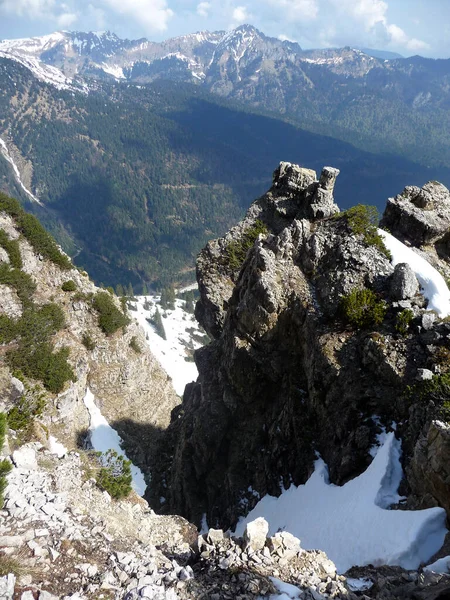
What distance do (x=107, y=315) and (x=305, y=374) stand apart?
25741mm

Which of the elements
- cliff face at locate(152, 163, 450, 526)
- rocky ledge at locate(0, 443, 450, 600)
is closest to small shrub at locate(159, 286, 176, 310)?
cliff face at locate(152, 163, 450, 526)

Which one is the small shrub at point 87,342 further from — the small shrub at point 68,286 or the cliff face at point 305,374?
the cliff face at point 305,374

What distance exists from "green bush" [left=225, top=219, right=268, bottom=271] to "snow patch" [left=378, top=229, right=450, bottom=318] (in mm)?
12960

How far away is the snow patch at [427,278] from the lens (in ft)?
62.0

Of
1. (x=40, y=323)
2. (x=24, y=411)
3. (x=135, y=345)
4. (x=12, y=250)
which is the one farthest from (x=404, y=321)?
(x=12, y=250)

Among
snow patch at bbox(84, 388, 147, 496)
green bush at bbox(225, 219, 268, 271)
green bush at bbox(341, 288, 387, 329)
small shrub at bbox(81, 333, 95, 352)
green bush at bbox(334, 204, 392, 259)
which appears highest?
green bush at bbox(334, 204, 392, 259)

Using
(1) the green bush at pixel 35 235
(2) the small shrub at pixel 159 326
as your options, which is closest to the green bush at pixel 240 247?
(1) the green bush at pixel 35 235

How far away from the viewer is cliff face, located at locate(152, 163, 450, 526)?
56.3 feet

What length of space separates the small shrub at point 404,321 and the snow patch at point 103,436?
82.3 feet

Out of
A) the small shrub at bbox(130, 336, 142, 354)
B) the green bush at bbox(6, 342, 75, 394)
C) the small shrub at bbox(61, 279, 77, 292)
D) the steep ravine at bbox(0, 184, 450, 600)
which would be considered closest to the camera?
the steep ravine at bbox(0, 184, 450, 600)

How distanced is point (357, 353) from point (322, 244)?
24.8 ft

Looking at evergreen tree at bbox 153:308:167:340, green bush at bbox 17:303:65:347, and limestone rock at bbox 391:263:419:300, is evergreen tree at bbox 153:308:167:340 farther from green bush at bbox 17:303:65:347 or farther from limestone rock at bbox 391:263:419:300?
limestone rock at bbox 391:263:419:300

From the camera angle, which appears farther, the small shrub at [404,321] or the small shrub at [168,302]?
the small shrub at [168,302]

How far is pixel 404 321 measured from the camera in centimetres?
1798
